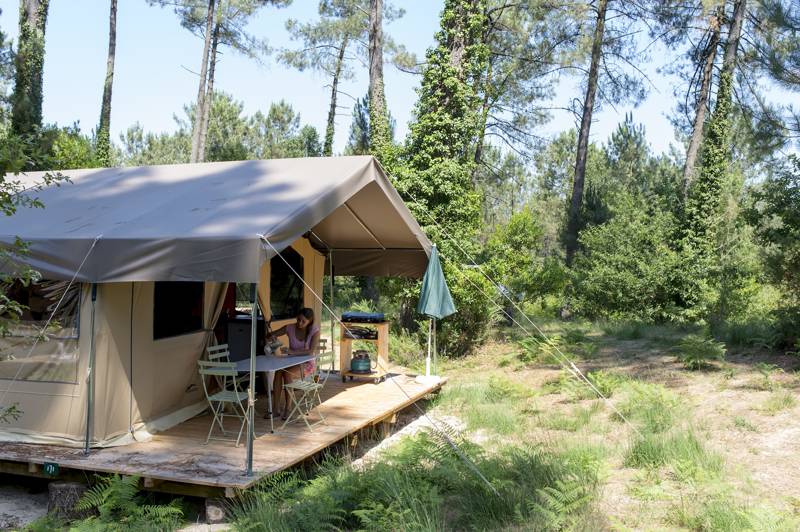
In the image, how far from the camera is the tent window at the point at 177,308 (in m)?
6.39

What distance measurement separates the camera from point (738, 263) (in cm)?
1581

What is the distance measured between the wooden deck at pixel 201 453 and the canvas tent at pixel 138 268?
220 millimetres

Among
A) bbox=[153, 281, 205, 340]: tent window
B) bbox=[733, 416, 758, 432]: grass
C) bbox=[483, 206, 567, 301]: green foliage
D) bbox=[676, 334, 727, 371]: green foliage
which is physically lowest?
bbox=[733, 416, 758, 432]: grass

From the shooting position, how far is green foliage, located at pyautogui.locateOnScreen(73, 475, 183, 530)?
4539mm

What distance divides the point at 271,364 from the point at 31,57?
43.9 feet

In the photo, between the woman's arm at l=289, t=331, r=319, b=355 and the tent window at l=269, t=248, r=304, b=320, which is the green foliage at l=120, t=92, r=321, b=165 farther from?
the woman's arm at l=289, t=331, r=319, b=355

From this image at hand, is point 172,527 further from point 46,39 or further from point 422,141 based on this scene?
point 46,39

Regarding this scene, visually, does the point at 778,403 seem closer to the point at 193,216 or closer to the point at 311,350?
the point at 311,350

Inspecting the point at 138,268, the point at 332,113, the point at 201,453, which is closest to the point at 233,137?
the point at 332,113

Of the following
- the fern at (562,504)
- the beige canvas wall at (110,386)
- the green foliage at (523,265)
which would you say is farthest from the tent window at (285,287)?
the green foliage at (523,265)

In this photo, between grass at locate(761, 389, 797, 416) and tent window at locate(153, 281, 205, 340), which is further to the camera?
grass at locate(761, 389, 797, 416)

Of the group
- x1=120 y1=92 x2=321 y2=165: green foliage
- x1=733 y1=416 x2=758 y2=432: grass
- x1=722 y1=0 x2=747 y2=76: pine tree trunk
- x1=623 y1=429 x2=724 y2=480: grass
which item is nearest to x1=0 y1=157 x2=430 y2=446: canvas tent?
x1=623 y1=429 x2=724 y2=480: grass

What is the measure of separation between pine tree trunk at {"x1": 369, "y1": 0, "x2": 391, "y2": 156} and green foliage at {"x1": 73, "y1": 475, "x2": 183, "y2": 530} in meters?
11.7

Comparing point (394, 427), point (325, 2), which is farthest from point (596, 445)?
point (325, 2)
